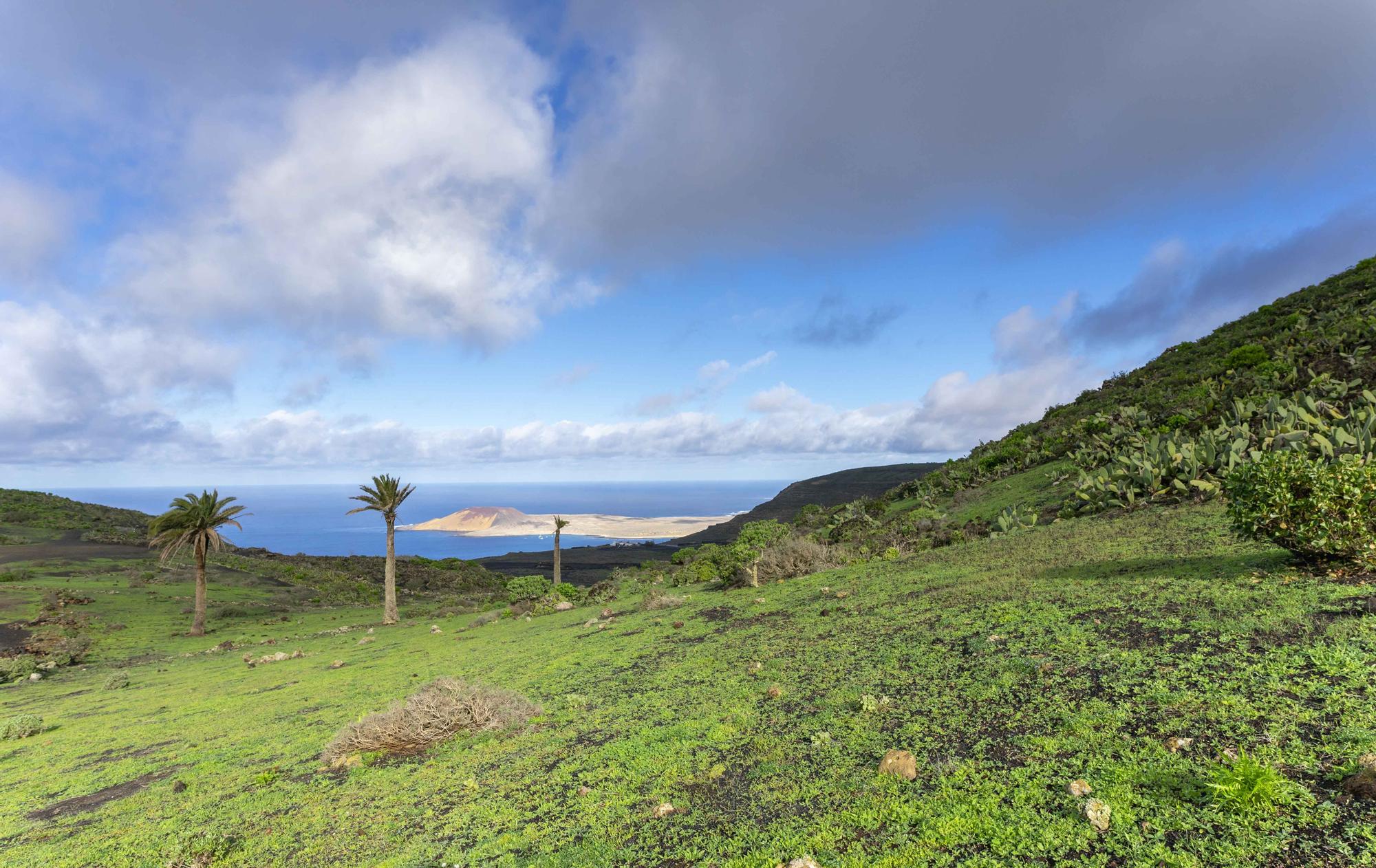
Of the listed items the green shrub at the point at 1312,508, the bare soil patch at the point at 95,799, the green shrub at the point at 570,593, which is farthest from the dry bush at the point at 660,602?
the green shrub at the point at 1312,508

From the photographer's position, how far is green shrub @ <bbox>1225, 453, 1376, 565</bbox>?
722cm

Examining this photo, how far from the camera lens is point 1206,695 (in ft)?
16.5

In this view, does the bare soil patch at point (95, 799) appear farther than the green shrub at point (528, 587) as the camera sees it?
No

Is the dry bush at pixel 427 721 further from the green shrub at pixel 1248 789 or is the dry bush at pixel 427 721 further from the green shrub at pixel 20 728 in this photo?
the green shrub at pixel 20 728

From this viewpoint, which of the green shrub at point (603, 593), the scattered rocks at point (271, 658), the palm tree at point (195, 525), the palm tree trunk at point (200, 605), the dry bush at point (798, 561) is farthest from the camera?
the palm tree at point (195, 525)

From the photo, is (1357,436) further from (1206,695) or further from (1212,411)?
(1206,695)

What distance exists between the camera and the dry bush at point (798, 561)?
17781 mm

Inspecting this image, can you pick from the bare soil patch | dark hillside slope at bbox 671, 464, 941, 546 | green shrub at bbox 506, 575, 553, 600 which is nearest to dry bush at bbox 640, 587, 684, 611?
the bare soil patch

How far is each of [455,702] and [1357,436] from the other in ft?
56.9

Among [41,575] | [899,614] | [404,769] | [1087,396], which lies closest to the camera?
[404,769]

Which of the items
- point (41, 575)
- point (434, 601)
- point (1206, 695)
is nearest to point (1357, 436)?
point (1206, 695)

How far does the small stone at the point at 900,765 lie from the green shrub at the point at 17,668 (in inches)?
1245

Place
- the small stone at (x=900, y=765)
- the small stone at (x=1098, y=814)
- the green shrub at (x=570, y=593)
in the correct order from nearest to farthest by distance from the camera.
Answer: the small stone at (x=1098, y=814)
the small stone at (x=900, y=765)
the green shrub at (x=570, y=593)

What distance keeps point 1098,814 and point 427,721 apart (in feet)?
25.1
